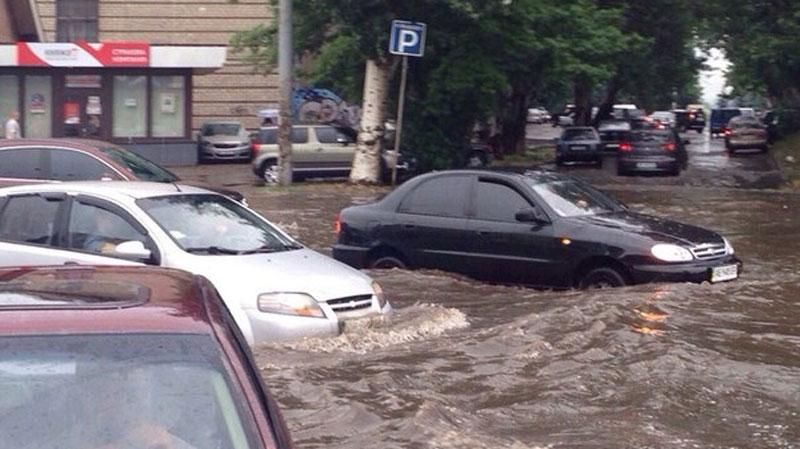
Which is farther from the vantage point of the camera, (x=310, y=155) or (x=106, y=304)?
(x=310, y=155)

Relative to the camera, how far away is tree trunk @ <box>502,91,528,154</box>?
150 ft

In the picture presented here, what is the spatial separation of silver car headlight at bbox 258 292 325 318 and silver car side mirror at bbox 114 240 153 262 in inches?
32.4

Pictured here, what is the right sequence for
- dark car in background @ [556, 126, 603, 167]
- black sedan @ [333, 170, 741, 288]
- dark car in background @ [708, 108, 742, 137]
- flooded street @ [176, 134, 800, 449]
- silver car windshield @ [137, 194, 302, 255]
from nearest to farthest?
flooded street @ [176, 134, 800, 449] < silver car windshield @ [137, 194, 302, 255] < black sedan @ [333, 170, 741, 288] < dark car in background @ [556, 126, 603, 167] < dark car in background @ [708, 108, 742, 137]

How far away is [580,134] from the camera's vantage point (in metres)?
46.5

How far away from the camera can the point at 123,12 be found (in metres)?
47.5

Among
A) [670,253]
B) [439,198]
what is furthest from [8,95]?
[670,253]

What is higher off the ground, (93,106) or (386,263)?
(386,263)

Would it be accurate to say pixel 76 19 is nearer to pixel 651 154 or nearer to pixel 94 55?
pixel 94 55

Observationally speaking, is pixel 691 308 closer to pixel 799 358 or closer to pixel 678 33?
pixel 799 358

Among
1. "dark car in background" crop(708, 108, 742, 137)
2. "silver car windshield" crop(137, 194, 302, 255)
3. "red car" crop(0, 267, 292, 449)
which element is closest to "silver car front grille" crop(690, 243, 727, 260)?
"silver car windshield" crop(137, 194, 302, 255)

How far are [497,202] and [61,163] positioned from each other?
590 centimetres

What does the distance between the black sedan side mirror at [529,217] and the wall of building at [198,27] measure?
3451 centimetres

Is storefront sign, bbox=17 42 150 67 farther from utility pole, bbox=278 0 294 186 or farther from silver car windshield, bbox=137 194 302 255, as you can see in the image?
silver car windshield, bbox=137 194 302 255

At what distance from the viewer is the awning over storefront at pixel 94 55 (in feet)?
123
